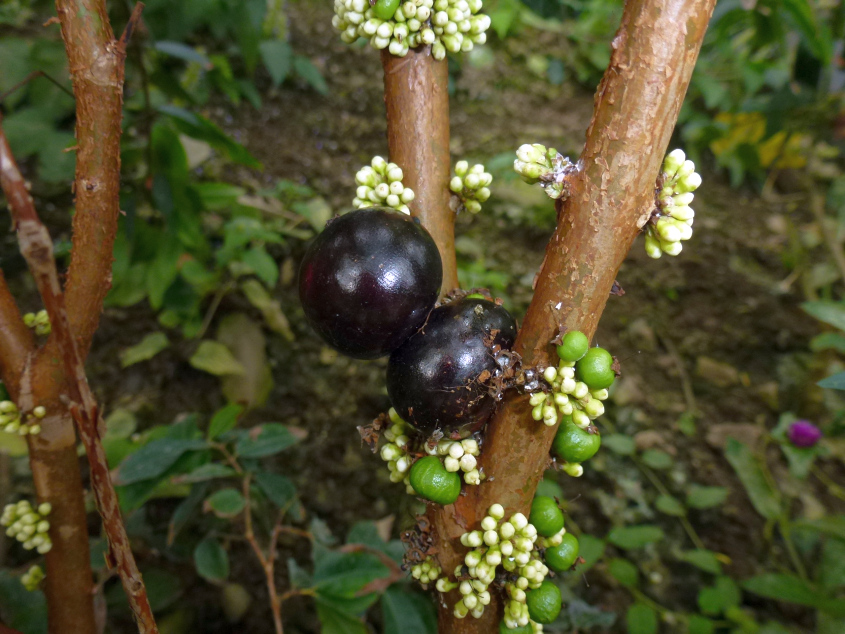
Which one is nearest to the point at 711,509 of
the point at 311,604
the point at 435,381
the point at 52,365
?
the point at 311,604

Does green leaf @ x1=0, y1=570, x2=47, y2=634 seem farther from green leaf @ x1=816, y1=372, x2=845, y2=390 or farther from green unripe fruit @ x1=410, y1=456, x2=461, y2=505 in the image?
green leaf @ x1=816, y1=372, x2=845, y2=390

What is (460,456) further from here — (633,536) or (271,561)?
(633,536)

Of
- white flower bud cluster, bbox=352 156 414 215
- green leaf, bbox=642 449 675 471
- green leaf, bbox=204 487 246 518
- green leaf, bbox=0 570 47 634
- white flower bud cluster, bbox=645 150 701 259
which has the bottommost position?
green leaf, bbox=642 449 675 471

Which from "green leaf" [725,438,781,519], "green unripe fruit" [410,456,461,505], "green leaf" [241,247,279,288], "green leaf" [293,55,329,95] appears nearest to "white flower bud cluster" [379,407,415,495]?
"green unripe fruit" [410,456,461,505]

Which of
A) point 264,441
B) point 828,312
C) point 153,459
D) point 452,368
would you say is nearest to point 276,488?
point 264,441

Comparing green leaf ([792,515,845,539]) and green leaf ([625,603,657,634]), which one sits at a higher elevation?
green leaf ([792,515,845,539])

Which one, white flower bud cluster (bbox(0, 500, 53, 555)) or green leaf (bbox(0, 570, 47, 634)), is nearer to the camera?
white flower bud cluster (bbox(0, 500, 53, 555))

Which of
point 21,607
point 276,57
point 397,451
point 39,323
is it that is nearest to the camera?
point 397,451
